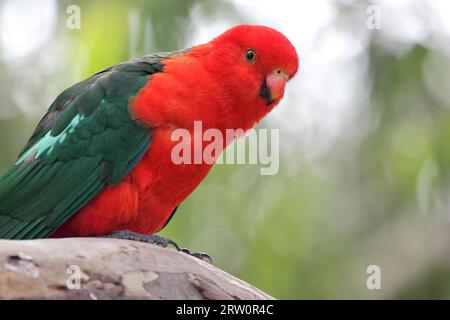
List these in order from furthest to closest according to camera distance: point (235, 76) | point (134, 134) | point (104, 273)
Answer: point (235, 76), point (134, 134), point (104, 273)

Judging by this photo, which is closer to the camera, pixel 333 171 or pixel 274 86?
pixel 274 86

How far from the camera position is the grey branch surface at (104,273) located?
10.8 feet

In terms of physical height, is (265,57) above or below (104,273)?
above

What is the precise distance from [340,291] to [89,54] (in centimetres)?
397

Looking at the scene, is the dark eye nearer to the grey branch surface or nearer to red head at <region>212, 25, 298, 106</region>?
red head at <region>212, 25, 298, 106</region>

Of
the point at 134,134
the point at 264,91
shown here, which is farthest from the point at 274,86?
the point at 134,134

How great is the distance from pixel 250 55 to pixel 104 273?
77.3 inches

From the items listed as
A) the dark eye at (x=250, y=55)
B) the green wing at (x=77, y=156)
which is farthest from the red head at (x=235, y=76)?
the green wing at (x=77, y=156)

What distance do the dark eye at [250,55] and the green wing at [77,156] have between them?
23.8 inches

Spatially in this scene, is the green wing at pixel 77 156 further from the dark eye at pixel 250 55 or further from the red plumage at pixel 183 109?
the dark eye at pixel 250 55

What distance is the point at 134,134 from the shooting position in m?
4.41

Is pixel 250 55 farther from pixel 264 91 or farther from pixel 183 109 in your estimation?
pixel 183 109
